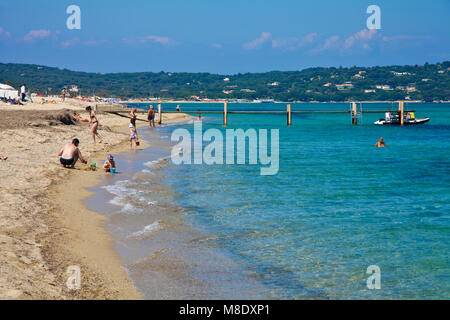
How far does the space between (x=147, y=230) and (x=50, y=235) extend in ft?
6.82

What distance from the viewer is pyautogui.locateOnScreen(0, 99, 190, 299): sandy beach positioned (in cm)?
687

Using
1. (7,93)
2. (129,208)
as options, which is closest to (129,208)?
(129,208)

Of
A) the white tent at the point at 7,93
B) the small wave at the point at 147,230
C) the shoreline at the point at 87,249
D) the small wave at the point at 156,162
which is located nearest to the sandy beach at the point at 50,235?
the shoreline at the point at 87,249

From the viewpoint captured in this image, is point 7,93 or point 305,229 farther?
point 7,93

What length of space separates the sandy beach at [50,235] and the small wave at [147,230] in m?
0.65

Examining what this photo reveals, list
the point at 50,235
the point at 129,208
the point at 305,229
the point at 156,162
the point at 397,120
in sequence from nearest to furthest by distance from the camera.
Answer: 1. the point at 50,235
2. the point at 305,229
3. the point at 129,208
4. the point at 156,162
5. the point at 397,120

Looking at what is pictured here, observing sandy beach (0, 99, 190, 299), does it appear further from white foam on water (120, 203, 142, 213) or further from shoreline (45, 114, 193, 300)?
white foam on water (120, 203, 142, 213)

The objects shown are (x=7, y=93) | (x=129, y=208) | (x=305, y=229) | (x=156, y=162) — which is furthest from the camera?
(x=7, y=93)

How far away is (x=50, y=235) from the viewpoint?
9.42 m

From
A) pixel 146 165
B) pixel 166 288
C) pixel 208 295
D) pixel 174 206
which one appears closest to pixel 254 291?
pixel 208 295

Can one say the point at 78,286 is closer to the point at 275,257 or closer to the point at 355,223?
the point at 275,257

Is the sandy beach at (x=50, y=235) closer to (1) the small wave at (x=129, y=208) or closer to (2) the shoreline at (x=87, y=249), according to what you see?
(2) the shoreline at (x=87, y=249)

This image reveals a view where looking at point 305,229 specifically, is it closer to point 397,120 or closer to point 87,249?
point 87,249

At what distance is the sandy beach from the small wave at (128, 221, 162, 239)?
0.65m
